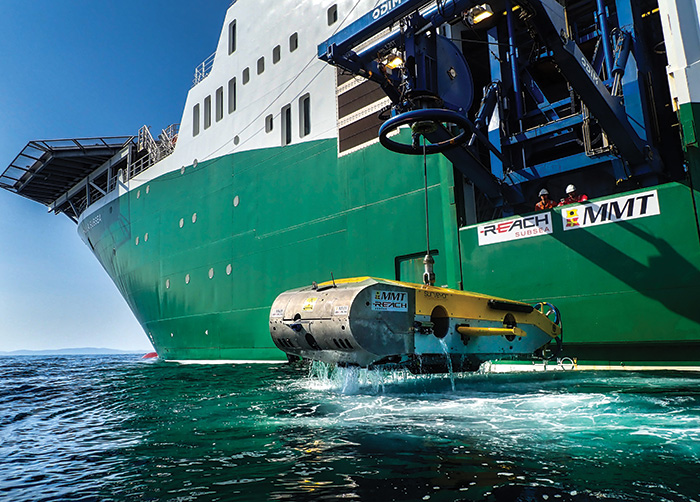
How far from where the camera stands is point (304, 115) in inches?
583

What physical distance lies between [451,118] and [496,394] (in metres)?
3.56

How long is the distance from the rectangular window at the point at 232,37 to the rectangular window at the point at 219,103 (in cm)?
150

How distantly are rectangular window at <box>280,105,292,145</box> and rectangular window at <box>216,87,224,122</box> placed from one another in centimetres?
417

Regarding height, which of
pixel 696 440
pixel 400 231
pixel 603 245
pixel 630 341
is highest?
pixel 400 231

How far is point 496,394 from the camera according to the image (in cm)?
619

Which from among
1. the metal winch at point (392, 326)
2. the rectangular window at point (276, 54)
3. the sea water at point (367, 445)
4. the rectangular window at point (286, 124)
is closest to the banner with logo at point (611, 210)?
the metal winch at point (392, 326)

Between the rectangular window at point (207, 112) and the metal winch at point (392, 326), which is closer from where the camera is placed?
the metal winch at point (392, 326)

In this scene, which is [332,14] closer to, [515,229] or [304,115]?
[304,115]

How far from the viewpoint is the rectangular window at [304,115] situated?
47.7 feet

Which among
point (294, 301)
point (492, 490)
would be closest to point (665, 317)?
point (294, 301)

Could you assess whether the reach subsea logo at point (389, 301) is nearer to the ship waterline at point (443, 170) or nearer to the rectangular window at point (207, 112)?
the ship waterline at point (443, 170)

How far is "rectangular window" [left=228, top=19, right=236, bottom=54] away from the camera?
18.8m

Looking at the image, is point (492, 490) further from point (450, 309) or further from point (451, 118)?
point (451, 118)

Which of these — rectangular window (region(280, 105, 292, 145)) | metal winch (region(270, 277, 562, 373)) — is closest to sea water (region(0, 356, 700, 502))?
metal winch (region(270, 277, 562, 373))
